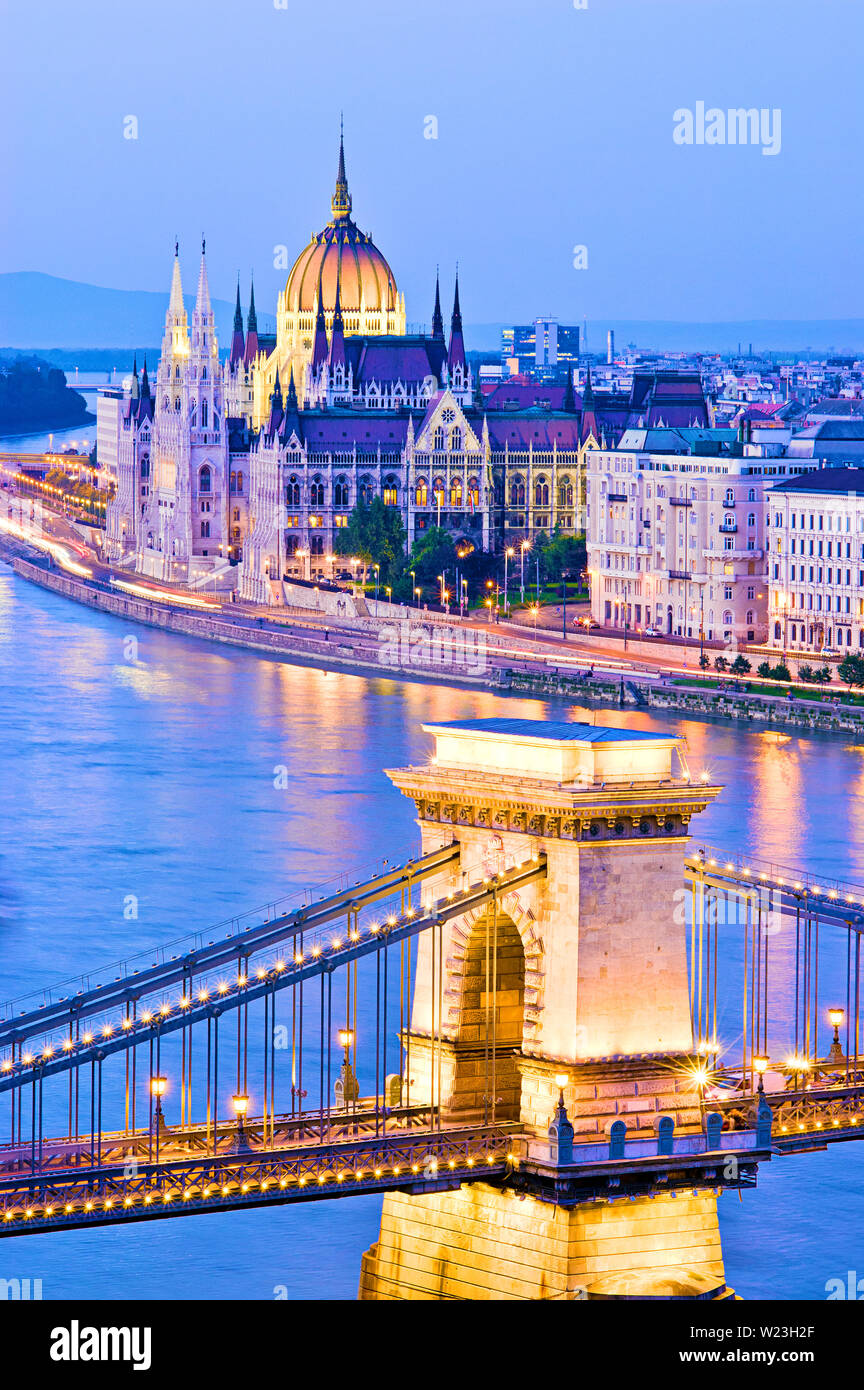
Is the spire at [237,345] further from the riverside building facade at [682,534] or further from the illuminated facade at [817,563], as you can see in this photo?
the illuminated facade at [817,563]

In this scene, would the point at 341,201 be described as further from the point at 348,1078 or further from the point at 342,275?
the point at 348,1078

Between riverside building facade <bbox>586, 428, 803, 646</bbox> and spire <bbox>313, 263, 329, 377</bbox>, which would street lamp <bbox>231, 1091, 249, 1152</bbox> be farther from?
spire <bbox>313, 263, 329, 377</bbox>

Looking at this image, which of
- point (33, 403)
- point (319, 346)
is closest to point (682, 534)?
point (319, 346)

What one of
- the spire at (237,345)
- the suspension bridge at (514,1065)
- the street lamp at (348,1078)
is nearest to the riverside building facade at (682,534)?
the spire at (237,345)

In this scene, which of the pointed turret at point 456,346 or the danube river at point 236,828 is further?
the pointed turret at point 456,346

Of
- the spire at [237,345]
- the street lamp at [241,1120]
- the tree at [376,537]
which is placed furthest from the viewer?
the spire at [237,345]

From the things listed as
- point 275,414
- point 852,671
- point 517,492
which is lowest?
point 852,671

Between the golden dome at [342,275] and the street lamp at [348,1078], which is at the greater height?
the golden dome at [342,275]

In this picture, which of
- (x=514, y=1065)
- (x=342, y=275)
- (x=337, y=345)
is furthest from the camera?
(x=342, y=275)
